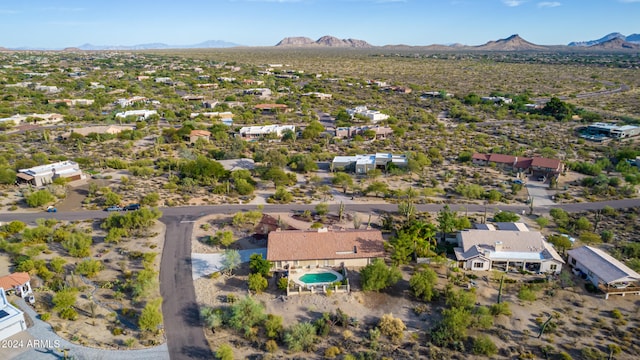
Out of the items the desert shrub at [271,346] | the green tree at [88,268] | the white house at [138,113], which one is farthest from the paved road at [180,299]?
the white house at [138,113]

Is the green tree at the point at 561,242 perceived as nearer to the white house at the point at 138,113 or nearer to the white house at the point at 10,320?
the white house at the point at 10,320

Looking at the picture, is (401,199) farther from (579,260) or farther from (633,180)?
(633,180)

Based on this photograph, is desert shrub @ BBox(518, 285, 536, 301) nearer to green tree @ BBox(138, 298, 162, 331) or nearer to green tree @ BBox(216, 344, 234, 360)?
green tree @ BBox(216, 344, 234, 360)

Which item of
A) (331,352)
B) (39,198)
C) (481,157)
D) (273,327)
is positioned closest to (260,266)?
(273,327)

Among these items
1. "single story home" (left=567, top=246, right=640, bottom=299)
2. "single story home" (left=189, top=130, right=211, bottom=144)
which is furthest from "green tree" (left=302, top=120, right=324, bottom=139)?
"single story home" (left=567, top=246, right=640, bottom=299)

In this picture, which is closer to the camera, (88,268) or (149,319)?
(149,319)

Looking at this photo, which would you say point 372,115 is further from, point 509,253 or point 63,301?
point 63,301

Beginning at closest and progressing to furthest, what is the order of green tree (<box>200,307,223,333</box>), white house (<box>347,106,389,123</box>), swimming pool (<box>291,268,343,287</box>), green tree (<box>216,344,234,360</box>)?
green tree (<box>216,344,234,360</box>)
green tree (<box>200,307,223,333</box>)
swimming pool (<box>291,268,343,287</box>)
white house (<box>347,106,389,123</box>)
